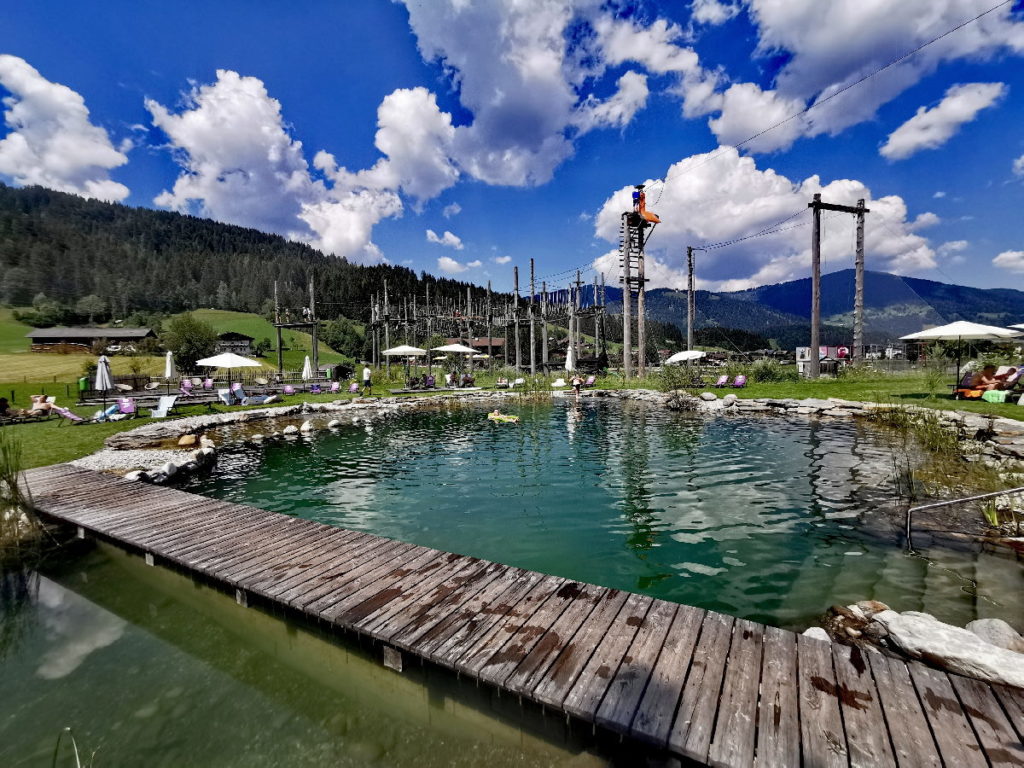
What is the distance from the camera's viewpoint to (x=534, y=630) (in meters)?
3.86

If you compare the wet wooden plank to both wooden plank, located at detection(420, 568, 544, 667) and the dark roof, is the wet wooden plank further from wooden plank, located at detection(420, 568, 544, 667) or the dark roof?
the dark roof

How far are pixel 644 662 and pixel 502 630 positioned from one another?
118cm

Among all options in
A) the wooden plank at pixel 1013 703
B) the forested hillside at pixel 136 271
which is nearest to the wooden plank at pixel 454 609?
the wooden plank at pixel 1013 703

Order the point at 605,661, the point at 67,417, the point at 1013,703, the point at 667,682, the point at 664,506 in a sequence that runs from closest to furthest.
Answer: the point at 1013,703 → the point at 667,682 → the point at 605,661 → the point at 664,506 → the point at 67,417

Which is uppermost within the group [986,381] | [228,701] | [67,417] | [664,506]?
[986,381]

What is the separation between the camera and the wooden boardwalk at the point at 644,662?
104 inches

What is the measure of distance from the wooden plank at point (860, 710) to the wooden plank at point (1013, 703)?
65 centimetres

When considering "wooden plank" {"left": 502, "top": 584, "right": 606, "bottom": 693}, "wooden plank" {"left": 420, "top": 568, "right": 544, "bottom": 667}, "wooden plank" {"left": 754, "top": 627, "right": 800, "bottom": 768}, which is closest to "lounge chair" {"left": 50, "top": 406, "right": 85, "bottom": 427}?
"wooden plank" {"left": 420, "top": 568, "right": 544, "bottom": 667}

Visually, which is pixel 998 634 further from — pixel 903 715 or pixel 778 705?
pixel 778 705

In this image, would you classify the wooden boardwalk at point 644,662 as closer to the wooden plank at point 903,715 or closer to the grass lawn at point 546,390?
the wooden plank at point 903,715

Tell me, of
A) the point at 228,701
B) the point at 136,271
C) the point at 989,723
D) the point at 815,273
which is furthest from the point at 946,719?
the point at 136,271

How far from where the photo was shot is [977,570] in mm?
5648

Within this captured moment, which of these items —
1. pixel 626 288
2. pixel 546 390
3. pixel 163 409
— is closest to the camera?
pixel 163 409

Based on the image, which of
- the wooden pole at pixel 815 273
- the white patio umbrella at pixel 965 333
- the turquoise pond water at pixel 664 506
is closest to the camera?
the turquoise pond water at pixel 664 506
